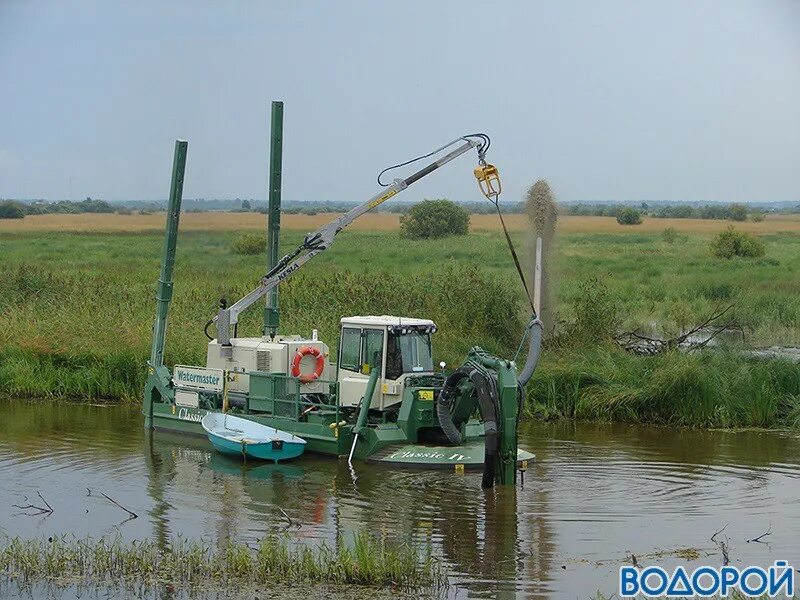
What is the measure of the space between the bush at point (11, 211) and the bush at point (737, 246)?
127 feet

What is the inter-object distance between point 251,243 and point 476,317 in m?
20.2

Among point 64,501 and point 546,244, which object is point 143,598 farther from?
point 546,244

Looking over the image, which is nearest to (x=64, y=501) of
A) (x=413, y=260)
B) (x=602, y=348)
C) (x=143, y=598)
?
(x=143, y=598)

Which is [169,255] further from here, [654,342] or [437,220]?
[437,220]

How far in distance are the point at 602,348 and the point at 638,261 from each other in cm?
2396

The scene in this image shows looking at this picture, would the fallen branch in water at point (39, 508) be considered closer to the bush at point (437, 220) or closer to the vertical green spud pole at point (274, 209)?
the vertical green spud pole at point (274, 209)

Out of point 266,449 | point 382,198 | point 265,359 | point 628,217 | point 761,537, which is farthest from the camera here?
point 628,217

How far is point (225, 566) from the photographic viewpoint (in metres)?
12.8

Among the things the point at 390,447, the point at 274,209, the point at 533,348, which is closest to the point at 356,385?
the point at 390,447

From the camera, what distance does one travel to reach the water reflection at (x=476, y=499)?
13984 millimetres

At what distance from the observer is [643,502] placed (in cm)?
1620

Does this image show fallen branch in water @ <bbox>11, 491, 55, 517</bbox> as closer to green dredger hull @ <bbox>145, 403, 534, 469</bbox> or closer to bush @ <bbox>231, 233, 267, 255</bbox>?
green dredger hull @ <bbox>145, 403, 534, 469</bbox>

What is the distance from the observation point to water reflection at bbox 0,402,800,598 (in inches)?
551

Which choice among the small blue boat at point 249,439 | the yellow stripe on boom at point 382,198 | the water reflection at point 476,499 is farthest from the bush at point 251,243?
the small blue boat at point 249,439
